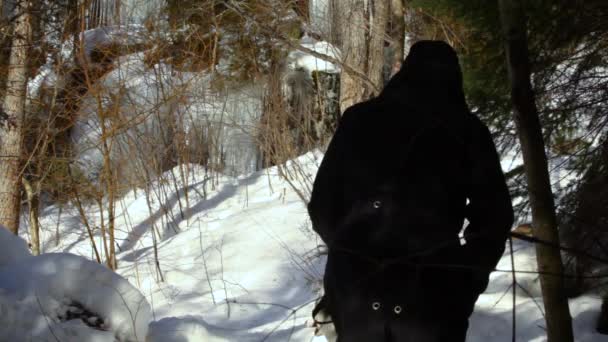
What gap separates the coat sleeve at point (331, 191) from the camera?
6.54ft

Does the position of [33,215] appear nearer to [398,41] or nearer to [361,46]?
[361,46]

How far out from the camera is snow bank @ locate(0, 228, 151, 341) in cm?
305

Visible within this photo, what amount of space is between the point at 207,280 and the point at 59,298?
3765 millimetres

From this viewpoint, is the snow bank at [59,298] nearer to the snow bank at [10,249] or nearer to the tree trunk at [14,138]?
the snow bank at [10,249]

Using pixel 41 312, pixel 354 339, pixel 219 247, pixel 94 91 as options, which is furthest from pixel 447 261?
pixel 219 247

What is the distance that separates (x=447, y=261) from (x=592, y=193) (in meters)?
1.19

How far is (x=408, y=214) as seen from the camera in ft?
6.22

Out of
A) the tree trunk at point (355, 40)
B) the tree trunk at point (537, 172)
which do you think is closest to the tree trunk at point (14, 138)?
the tree trunk at point (355, 40)

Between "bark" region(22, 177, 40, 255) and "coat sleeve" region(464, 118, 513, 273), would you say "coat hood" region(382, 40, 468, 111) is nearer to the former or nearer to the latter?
"coat sleeve" region(464, 118, 513, 273)

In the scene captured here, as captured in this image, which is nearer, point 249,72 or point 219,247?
point 219,247

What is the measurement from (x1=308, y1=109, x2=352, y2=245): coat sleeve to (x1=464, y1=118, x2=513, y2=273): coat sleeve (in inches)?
15.0

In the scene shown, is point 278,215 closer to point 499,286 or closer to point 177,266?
point 177,266

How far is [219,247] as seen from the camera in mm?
7973

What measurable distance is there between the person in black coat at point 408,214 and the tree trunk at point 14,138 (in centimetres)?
746
